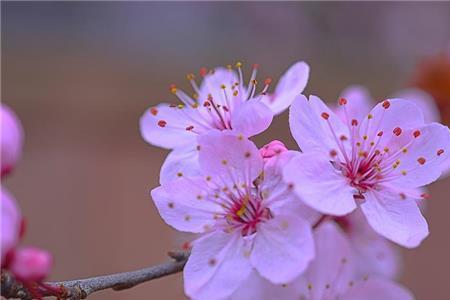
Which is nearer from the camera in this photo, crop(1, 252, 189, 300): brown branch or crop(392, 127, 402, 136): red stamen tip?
crop(1, 252, 189, 300): brown branch

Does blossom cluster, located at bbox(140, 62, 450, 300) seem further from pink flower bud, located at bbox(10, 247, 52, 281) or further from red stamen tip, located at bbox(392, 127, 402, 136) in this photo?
pink flower bud, located at bbox(10, 247, 52, 281)

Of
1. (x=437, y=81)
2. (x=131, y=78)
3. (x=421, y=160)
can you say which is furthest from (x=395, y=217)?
(x=131, y=78)

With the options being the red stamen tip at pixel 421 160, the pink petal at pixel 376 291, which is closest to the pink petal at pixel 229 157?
the red stamen tip at pixel 421 160

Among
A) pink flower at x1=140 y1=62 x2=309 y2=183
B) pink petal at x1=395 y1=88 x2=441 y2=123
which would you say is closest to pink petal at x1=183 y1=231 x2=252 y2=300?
pink flower at x1=140 y1=62 x2=309 y2=183

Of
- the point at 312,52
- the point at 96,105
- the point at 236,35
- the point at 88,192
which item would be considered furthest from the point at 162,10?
the point at 88,192

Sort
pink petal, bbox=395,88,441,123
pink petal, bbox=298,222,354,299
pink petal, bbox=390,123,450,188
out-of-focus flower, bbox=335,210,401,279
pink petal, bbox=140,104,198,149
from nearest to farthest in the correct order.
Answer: pink petal, bbox=390,123,450,188
pink petal, bbox=140,104,198,149
pink petal, bbox=298,222,354,299
out-of-focus flower, bbox=335,210,401,279
pink petal, bbox=395,88,441,123

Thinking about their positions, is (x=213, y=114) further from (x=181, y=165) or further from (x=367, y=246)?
(x=367, y=246)

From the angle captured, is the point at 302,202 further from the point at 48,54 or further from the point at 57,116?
the point at 48,54

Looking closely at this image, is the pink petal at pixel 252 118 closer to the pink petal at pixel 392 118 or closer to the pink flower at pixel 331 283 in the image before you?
the pink petal at pixel 392 118
